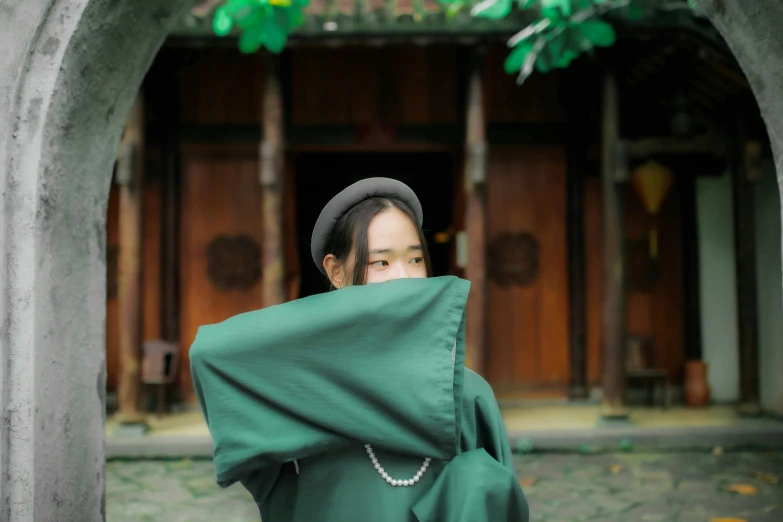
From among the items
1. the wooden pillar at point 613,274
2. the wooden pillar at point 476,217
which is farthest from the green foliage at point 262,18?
the wooden pillar at point 613,274

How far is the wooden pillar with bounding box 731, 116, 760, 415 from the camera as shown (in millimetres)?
7152

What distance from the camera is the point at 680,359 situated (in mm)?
8016

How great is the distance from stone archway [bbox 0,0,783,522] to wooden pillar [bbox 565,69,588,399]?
609cm

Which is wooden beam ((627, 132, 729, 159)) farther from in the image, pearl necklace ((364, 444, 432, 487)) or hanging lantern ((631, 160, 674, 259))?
pearl necklace ((364, 444, 432, 487))

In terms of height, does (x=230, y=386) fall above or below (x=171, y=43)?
below

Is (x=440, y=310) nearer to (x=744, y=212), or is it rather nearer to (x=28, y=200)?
(x=28, y=200)

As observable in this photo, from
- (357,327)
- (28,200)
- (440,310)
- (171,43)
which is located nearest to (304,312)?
(357,327)

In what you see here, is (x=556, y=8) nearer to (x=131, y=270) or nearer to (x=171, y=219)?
(x=131, y=270)

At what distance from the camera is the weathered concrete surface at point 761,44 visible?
5.45ft

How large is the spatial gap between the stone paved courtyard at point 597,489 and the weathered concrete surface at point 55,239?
315 centimetres

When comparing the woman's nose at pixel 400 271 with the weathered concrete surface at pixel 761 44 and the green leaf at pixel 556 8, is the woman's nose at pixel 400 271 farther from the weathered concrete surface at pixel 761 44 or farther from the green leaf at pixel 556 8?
the green leaf at pixel 556 8

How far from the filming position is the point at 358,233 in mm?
1564

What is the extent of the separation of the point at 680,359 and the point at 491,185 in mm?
2849

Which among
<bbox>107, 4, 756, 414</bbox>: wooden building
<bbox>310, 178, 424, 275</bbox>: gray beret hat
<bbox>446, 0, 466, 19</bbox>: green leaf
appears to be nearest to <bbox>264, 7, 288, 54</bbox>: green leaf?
<bbox>446, 0, 466, 19</bbox>: green leaf
